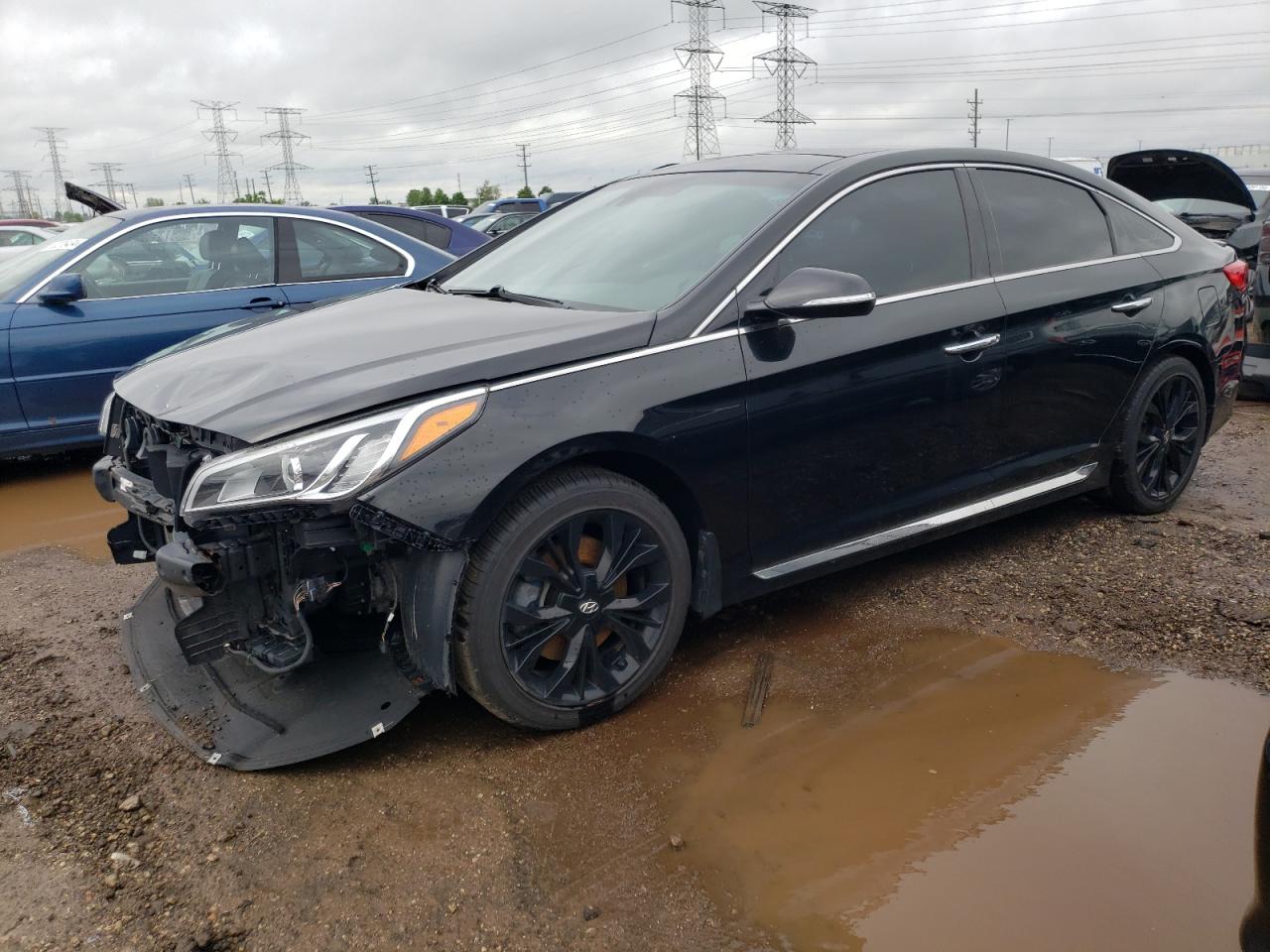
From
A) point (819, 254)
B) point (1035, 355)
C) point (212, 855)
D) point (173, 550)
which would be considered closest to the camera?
point (212, 855)

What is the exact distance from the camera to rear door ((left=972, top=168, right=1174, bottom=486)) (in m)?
3.69

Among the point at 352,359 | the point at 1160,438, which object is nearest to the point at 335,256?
the point at 352,359

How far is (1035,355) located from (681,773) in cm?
214

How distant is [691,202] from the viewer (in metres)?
3.48

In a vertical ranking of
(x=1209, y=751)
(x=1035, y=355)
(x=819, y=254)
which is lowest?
(x=1209, y=751)

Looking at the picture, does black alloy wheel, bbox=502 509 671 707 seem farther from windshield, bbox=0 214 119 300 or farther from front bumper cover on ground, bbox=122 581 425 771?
windshield, bbox=0 214 119 300

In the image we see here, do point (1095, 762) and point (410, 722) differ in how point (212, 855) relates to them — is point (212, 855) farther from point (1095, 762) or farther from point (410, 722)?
point (1095, 762)

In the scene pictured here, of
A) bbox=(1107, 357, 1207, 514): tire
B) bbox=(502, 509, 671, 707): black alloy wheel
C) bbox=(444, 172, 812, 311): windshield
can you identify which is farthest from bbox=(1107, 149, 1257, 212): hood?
bbox=(502, 509, 671, 707): black alloy wheel

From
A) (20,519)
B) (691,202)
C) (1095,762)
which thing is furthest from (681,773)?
(20,519)

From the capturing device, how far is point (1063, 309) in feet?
12.4

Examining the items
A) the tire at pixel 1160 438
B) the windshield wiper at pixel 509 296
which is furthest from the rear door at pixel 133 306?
the tire at pixel 1160 438

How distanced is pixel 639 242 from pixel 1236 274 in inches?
120

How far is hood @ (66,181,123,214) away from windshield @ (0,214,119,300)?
0.80 meters

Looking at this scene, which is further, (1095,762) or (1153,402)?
(1153,402)
